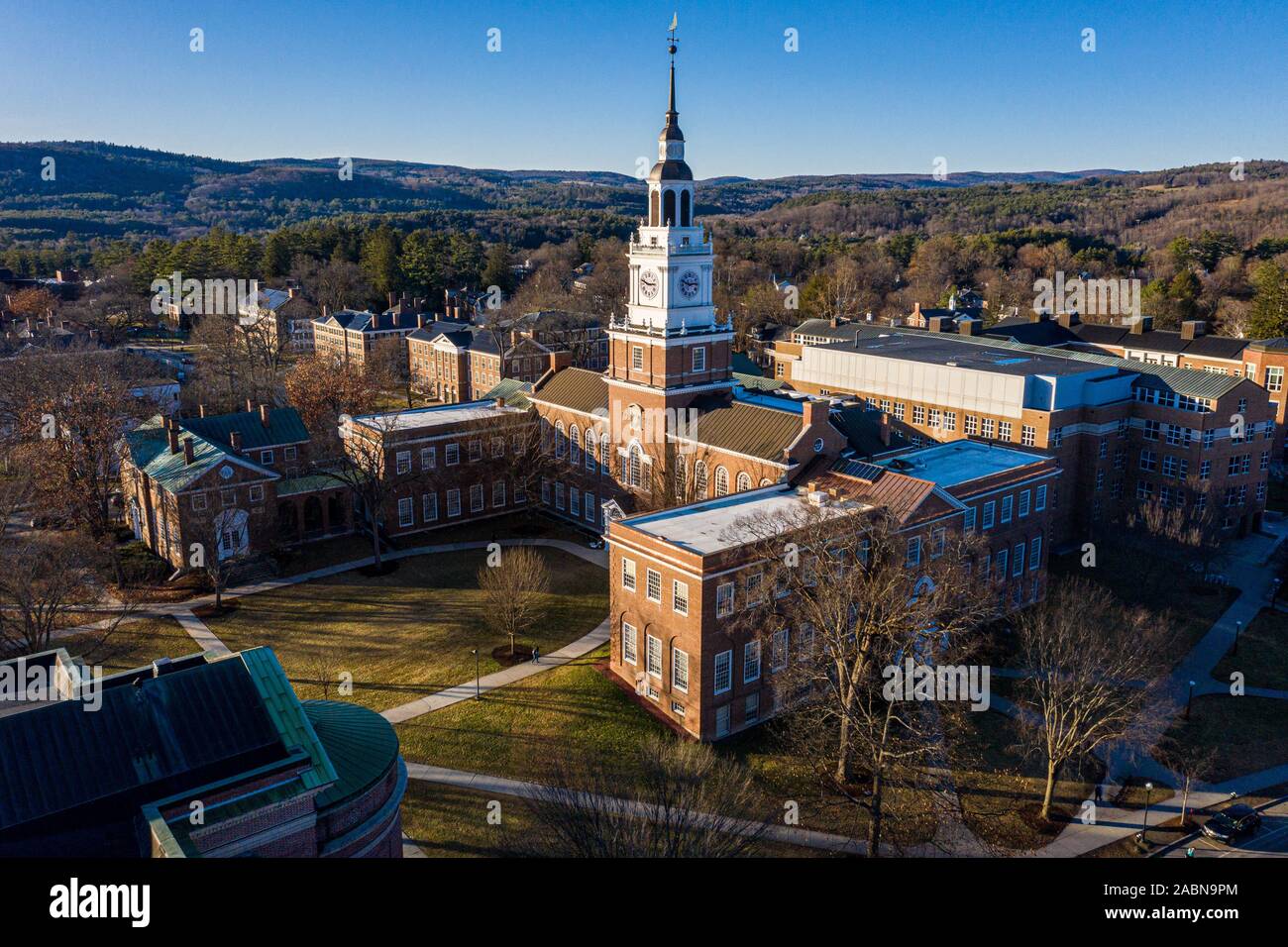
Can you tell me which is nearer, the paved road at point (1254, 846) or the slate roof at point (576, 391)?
the paved road at point (1254, 846)

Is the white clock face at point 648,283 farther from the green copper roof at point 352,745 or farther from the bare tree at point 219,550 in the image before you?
the green copper roof at point 352,745

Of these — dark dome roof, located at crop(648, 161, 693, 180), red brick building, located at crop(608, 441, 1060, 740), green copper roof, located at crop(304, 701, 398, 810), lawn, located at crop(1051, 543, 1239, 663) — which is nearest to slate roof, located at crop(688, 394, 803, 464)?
red brick building, located at crop(608, 441, 1060, 740)

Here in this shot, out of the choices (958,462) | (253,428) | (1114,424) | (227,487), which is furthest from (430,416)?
(1114,424)

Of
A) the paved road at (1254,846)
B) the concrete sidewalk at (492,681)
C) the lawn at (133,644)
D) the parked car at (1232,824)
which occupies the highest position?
the lawn at (133,644)

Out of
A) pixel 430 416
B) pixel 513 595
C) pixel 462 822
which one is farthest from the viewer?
pixel 430 416

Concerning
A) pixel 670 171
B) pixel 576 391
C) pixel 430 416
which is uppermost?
pixel 670 171

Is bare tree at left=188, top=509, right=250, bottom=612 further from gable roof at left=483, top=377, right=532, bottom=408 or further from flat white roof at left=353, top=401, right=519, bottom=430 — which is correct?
gable roof at left=483, top=377, right=532, bottom=408

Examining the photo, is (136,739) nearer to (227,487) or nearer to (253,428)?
(227,487)

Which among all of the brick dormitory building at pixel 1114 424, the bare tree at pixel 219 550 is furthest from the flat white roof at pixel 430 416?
the brick dormitory building at pixel 1114 424
